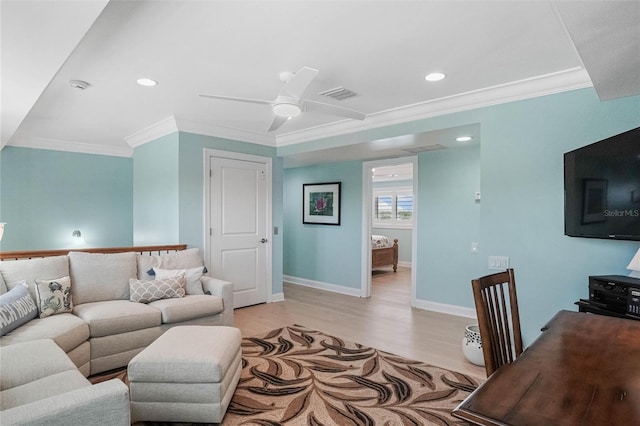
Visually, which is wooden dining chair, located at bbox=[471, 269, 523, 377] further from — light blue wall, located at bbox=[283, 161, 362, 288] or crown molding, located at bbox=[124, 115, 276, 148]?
light blue wall, located at bbox=[283, 161, 362, 288]

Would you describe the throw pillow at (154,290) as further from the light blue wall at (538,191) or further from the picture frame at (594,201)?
the picture frame at (594,201)

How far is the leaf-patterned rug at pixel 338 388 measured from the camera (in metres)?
2.38

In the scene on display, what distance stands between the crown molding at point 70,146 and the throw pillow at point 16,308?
337cm

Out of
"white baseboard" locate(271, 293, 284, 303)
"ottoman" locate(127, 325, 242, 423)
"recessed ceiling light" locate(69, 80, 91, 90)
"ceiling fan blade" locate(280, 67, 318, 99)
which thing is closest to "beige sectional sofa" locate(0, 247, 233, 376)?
"ottoman" locate(127, 325, 242, 423)

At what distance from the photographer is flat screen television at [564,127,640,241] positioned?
2.34 metres

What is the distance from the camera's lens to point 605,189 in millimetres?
2547

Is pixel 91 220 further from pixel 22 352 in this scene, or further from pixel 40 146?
pixel 22 352

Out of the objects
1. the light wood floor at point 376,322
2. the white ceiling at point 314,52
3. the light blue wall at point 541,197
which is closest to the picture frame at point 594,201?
the light blue wall at point 541,197

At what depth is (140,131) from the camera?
16.5ft

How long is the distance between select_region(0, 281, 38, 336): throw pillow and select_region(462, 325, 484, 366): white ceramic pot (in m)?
3.55

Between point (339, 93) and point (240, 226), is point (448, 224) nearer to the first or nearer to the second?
point (339, 93)

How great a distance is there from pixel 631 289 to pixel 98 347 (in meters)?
3.81

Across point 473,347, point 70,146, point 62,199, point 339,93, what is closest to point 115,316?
point 339,93

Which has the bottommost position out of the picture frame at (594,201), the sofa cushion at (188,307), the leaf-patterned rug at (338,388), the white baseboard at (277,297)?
the leaf-patterned rug at (338,388)
